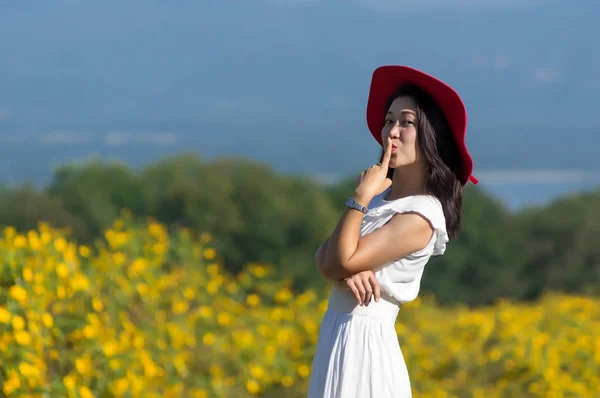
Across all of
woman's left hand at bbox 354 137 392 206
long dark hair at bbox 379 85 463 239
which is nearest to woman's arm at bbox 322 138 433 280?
woman's left hand at bbox 354 137 392 206

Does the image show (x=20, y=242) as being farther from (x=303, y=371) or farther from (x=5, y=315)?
(x=303, y=371)

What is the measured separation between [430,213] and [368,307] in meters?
0.29

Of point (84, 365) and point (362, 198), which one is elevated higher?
point (362, 198)

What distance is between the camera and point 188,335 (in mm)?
4176

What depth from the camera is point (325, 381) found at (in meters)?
2.04

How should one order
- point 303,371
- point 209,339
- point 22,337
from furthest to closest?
point 303,371
point 209,339
point 22,337

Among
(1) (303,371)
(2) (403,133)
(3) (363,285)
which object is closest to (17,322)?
(1) (303,371)

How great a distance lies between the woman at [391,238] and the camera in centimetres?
194

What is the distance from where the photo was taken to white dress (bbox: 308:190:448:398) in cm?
201

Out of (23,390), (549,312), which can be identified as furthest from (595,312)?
(23,390)

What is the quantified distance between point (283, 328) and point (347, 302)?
2.83 metres

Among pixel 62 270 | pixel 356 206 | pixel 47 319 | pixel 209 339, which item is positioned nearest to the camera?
pixel 356 206

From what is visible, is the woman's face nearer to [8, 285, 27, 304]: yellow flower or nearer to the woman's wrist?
the woman's wrist

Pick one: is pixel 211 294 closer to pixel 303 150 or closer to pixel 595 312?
pixel 595 312
